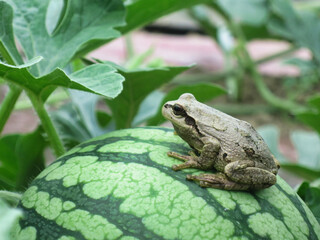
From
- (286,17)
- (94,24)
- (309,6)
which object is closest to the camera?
(94,24)

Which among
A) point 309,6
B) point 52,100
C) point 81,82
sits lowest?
point 52,100

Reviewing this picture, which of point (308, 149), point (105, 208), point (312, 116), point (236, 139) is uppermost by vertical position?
point (236, 139)

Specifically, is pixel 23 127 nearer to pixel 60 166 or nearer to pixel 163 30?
pixel 60 166

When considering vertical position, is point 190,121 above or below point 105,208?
above

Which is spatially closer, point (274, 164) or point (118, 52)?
point (274, 164)

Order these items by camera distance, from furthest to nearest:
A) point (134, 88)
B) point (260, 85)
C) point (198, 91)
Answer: point (260, 85) → point (198, 91) → point (134, 88)

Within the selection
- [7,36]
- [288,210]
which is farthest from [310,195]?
[7,36]

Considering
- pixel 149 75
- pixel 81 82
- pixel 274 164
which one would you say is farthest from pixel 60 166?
pixel 274 164

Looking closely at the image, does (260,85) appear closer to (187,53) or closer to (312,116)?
(312,116)
